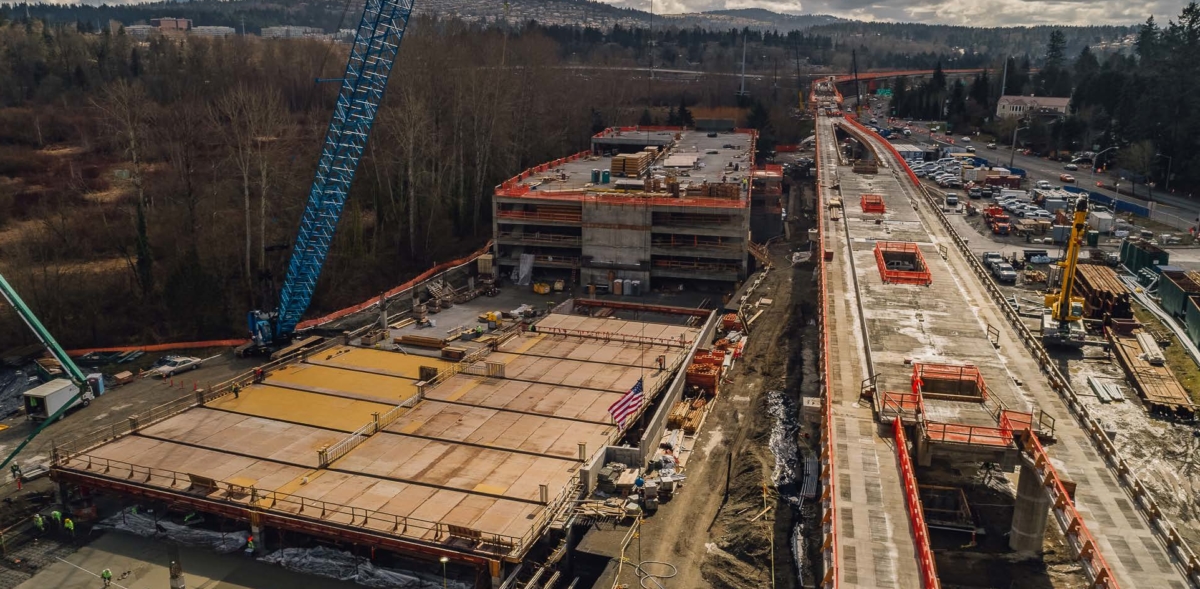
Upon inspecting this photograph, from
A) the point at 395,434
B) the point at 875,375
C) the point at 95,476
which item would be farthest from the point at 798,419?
the point at 95,476

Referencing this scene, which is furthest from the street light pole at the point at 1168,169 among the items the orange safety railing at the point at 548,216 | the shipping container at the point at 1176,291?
the orange safety railing at the point at 548,216

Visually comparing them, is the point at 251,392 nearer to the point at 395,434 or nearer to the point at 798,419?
the point at 395,434

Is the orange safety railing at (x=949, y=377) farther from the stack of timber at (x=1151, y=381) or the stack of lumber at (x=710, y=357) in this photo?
the stack of timber at (x=1151, y=381)

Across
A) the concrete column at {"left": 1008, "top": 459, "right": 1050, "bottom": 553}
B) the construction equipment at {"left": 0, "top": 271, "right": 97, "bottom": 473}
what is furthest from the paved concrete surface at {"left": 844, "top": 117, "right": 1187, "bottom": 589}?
the construction equipment at {"left": 0, "top": 271, "right": 97, "bottom": 473}

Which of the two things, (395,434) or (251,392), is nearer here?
(395,434)

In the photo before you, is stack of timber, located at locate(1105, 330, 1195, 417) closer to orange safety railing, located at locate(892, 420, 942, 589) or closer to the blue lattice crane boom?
orange safety railing, located at locate(892, 420, 942, 589)
